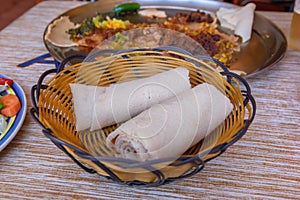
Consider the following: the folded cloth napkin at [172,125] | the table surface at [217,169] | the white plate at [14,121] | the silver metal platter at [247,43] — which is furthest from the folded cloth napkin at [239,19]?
the white plate at [14,121]

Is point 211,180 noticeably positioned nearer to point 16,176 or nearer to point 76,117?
point 76,117

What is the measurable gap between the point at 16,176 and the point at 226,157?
1.50 feet

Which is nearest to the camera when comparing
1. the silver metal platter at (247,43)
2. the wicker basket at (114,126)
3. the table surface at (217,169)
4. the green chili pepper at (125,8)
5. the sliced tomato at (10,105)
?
the wicker basket at (114,126)

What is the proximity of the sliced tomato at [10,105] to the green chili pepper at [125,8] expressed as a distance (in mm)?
692

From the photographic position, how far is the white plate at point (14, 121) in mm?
754

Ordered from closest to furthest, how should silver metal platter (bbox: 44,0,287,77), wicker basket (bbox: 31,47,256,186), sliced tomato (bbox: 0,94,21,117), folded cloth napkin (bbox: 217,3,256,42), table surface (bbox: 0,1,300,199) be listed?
wicker basket (bbox: 31,47,256,186), table surface (bbox: 0,1,300,199), sliced tomato (bbox: 0,94,21,117), silver metal platter (bbox: 44,0,287,77), folded cloth napkin (bbox: 217,3,256,42)

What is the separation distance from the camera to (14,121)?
81 centimetres

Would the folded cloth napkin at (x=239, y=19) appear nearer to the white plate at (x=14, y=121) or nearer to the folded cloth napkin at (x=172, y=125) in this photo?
the folded cloth napkin at (x=172, y=125)

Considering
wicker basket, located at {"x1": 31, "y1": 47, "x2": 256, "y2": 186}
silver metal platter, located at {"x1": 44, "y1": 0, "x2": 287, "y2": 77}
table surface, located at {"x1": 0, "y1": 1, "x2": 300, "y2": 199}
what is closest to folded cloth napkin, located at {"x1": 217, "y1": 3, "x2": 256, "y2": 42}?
silver metal platter, located at {"x1": 44, "y1": 0, "x2": 287, "y2": 77}

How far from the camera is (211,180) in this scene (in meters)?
0.71

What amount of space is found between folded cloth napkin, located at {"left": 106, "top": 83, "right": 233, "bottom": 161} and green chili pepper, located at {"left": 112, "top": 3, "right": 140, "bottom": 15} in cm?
82

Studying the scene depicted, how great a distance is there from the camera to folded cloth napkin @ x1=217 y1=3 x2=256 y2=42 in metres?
1.26

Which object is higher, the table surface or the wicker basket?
the wicker basket

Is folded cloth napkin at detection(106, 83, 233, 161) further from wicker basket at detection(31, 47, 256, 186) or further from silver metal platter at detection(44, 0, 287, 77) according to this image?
silver metal platter at detection(44, 0, 287, 77)
